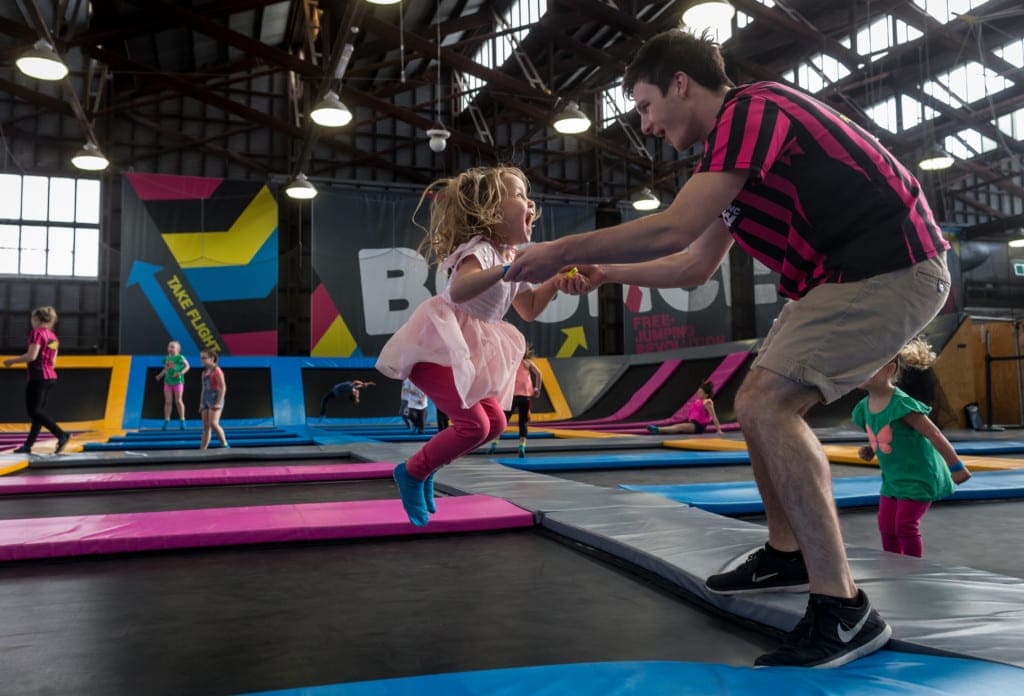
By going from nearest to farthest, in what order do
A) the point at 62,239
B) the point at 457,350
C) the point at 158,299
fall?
1. the point at 457,350
2. the point at 158,299
3. the point at 62,239

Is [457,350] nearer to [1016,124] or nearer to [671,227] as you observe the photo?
[671,227]

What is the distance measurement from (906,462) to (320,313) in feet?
33.6

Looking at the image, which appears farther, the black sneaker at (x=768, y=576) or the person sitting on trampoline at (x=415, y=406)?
the person sitting on trampoline at (x=415, y=406)

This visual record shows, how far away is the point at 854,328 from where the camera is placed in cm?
125

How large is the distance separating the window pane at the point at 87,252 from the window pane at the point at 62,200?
1.14 feet

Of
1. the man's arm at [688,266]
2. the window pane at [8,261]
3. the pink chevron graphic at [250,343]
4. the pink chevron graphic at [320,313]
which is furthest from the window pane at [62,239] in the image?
the man's arm at [688,266]

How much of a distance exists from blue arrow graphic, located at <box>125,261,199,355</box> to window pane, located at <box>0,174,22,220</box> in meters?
4.90

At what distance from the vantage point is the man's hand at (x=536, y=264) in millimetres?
1385

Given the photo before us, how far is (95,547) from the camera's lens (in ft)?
6.79

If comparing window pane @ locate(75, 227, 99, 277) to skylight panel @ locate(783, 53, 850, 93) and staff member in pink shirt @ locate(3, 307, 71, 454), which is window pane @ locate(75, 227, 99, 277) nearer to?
staff member in pink shirt @ locate(3, 307, 71, 454)

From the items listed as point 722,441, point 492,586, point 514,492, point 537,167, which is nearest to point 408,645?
point 492,586

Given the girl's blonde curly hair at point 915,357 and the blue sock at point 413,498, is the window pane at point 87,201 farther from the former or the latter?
the girl's blonde curly hair at point 915,357

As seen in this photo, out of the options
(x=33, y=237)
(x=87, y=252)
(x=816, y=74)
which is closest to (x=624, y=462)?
(x=816, y=74)

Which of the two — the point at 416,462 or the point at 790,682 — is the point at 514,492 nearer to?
the point at 416,462
